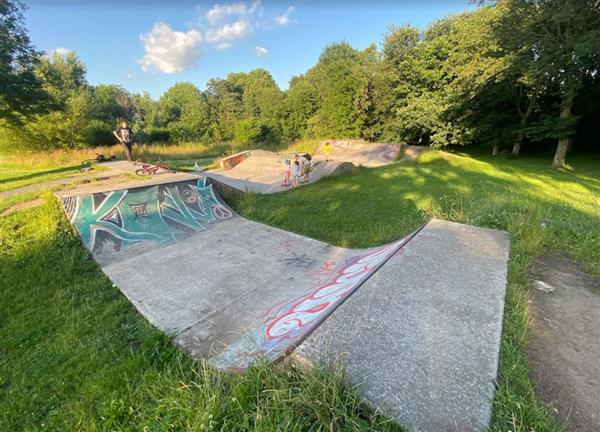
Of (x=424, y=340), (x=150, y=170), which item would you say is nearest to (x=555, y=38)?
(x=424, y=340)

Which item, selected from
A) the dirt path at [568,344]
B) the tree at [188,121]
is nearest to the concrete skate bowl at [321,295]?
the dirt path at [568,344]

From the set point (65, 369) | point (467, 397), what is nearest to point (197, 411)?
point (467, 397)

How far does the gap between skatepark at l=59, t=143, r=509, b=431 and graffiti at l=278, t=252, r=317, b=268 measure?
20 mm

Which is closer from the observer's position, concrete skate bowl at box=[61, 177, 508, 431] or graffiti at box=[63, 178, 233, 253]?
concrete skate bowl at box=[61, 177, 508, 431]

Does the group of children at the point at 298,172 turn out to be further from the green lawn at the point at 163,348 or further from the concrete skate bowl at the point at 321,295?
the concrete skate bowl at the point at 321,295

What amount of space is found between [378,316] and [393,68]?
72.0 feet

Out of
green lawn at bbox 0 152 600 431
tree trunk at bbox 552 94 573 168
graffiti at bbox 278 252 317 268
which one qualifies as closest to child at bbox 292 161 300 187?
green lawn at bbox 0 152 600 431

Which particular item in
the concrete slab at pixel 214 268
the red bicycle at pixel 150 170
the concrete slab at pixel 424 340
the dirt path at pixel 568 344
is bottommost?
the concrete slab at pixel 214 268

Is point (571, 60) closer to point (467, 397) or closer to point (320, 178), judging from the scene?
point (320, 178)

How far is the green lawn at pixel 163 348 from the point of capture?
1500 mm

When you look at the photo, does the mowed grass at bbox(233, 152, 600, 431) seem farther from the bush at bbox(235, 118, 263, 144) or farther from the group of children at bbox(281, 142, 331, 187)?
the bush at bbox(235, 118, 263, 144)

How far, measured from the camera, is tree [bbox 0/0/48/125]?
35.7 feet

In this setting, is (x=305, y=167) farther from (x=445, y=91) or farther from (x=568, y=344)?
→ (x=445, y=91)

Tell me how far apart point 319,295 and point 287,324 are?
745 mm
